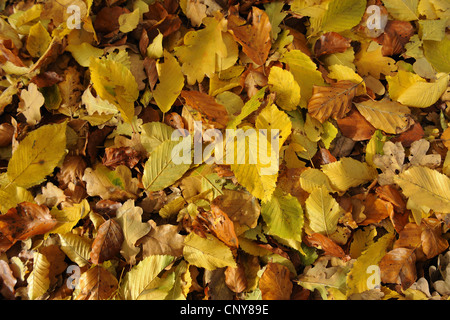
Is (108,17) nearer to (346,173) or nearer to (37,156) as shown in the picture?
(37,156)

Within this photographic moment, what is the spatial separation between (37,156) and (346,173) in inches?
36.6

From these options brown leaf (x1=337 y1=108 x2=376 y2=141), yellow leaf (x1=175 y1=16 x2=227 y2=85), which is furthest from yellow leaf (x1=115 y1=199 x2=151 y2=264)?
brown leaf (x1=337 y1=108 x2=376 y2=141)

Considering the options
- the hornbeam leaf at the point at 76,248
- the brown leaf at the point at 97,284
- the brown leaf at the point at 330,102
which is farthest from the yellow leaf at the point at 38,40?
the brown leaf at the point at 330,102

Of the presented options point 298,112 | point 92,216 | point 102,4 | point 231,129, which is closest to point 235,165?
point 231,129

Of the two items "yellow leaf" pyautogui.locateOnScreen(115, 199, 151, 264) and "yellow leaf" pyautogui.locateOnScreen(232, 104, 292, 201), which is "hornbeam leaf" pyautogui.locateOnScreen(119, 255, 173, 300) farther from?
"yellow leaf" pyautogui.locateOnScreen(232, 104, 292, 201)

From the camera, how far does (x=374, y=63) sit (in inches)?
49.8

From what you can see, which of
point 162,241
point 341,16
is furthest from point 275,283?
Result: point 341,16

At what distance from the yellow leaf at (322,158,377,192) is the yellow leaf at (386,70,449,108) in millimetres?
270

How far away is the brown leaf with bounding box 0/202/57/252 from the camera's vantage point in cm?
109

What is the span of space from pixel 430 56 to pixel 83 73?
45.5 inches

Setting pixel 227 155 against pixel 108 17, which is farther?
pixel 108 17

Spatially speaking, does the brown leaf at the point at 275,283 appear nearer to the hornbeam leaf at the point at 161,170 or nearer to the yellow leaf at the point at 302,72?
the hornbeam leaf at the point at 161,170

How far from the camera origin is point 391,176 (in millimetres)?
1109

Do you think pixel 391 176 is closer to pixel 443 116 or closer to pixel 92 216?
pixel 443 116
